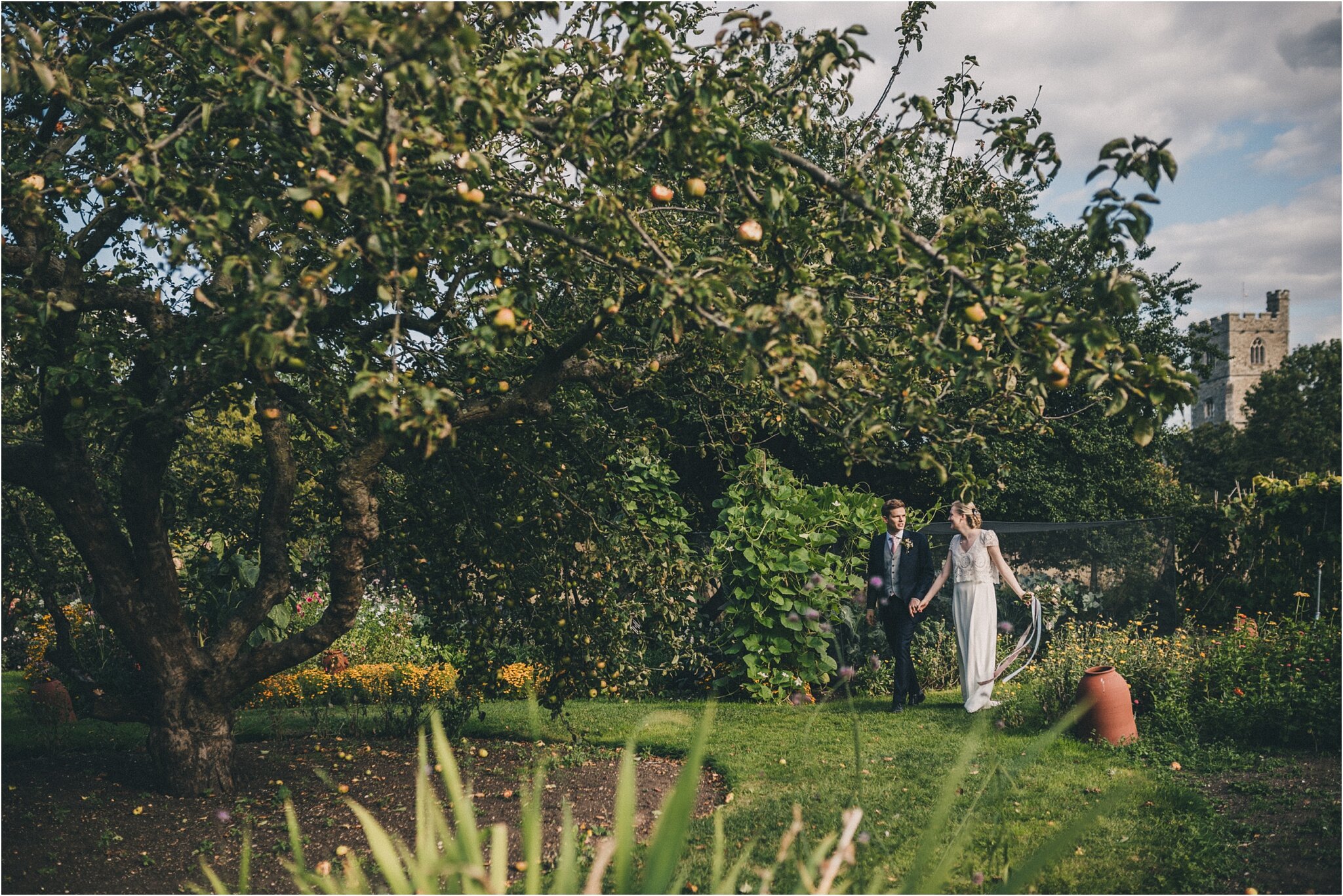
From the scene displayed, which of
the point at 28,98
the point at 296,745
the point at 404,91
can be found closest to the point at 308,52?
the point at 404,91

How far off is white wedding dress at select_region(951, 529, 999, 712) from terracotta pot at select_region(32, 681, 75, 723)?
20.9 feet

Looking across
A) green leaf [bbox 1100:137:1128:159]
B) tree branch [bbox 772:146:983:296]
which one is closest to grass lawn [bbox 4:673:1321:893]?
tree branch [bbox 772:146:983:296]

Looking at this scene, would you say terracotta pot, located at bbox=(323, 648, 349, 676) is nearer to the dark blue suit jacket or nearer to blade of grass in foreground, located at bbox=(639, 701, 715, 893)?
the dark blue suit jacket

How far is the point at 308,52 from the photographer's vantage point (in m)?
3.10

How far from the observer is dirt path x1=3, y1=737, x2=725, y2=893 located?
3424mm

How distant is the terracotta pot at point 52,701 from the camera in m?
6.00

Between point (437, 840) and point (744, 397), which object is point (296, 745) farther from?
point (744, 397)

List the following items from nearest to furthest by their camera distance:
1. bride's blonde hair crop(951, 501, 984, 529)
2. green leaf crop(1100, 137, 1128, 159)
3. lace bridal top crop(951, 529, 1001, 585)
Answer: green leaf crop(1100, 137, 1128, 159), bride's blonde hair crop(951, 501, 984, 529), lace bridal top crop(951, 529, 1001, 585)

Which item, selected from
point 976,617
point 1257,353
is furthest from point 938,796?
point 1257,353

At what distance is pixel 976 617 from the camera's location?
21.5 ft

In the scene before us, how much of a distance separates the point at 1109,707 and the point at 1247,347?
62476 mm

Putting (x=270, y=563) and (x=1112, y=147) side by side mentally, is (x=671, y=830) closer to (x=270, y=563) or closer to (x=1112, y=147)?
(x=1112, y=147)

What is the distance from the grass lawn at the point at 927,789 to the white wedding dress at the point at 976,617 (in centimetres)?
28

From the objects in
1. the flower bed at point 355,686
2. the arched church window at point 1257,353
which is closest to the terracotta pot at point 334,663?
the flower bed at point 355,686
